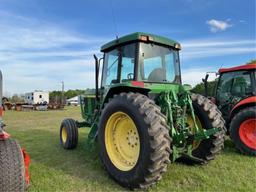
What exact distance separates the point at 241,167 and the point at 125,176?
237 cm

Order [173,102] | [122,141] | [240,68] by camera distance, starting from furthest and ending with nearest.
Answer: [240,68] < [173,102] < [122,141]

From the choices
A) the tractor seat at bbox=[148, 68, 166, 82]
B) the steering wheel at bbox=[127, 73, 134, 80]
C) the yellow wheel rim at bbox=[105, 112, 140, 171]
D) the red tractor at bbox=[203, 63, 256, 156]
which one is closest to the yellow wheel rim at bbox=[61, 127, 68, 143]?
the yellow wheel rim at bbox=[105, 112, 140, 171]

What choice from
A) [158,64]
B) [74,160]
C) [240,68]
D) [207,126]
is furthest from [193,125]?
[240,68]

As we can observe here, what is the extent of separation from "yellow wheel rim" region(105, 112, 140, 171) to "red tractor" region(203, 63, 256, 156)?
9.94 feet

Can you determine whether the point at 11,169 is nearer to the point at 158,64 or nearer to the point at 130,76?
the point at 130,76

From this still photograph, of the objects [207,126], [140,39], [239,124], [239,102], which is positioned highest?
[140,39]

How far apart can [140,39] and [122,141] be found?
1.80m

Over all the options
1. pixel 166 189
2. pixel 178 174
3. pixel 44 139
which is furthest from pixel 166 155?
pixel 44 139

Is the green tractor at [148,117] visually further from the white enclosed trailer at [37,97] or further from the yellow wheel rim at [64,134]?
the white enclosed trailer at [37,97]

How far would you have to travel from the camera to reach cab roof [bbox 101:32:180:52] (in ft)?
15.9

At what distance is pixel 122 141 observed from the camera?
459 cm

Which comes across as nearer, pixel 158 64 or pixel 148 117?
pixel 148 117

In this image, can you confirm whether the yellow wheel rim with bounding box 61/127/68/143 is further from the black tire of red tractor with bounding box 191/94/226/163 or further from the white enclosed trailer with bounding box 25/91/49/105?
the white enclosed trailer with bounding box 25/91/49/105

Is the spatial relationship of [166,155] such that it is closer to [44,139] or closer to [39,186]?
[39,186]
